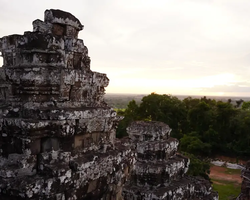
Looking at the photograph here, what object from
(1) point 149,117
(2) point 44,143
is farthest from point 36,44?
(1) point 149,117

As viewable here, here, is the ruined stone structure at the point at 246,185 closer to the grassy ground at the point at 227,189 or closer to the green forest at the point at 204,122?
the grassy ground at the point at 227,189

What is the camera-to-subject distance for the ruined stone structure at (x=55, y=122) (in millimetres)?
2875

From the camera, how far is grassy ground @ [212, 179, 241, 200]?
16.7m

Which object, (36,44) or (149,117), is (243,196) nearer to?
(36,44)

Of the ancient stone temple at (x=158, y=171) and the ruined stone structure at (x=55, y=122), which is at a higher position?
the ruined stone structure at (x=55, y=122)

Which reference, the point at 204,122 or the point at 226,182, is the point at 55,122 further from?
the point at 204,122

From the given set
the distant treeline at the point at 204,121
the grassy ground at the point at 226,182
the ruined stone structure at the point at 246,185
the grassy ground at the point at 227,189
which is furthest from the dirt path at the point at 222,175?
the ruined stone structure at the point at 246,185

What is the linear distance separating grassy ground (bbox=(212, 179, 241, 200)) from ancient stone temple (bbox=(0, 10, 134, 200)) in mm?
15549

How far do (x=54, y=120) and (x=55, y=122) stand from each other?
27mm

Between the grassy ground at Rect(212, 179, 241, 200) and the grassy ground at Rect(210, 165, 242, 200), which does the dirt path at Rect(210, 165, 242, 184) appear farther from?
the grassy ground at Rect(212, 179, 241, 200)

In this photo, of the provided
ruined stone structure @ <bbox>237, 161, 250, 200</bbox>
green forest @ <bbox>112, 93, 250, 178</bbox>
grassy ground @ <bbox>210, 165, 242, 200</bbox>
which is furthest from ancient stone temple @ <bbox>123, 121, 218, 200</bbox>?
green forest @ <bbox>112, 93, 250, 178</bbox>

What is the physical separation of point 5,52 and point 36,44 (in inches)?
20.6

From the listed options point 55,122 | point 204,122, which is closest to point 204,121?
point 204,122

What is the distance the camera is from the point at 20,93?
3166mm
